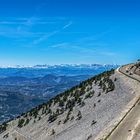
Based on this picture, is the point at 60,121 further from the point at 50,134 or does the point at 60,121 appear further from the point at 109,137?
the point at 109,137

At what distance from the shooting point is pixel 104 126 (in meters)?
42.8

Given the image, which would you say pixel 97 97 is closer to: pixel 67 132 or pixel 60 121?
pixel 60 121

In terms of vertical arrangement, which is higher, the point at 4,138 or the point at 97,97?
the point at 97,97

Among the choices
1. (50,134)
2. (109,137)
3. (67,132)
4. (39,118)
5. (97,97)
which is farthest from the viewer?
(39,118)

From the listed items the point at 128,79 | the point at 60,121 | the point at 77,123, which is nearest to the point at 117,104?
the point at 77,123

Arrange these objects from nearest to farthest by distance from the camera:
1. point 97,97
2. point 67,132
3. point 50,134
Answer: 1. point 67,132
2. point 50,134
3. point 97,97

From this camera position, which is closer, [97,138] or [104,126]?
[97,138]

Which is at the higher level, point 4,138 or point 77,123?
point 77,123

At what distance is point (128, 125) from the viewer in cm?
3869

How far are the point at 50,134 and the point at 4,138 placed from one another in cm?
1620

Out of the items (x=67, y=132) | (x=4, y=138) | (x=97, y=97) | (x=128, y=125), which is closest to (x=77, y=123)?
(x=67, y=132)

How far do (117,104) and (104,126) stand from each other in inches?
438

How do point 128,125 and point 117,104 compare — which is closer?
point 128,125

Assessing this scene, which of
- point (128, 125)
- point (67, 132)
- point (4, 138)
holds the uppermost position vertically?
point (128, 125)
